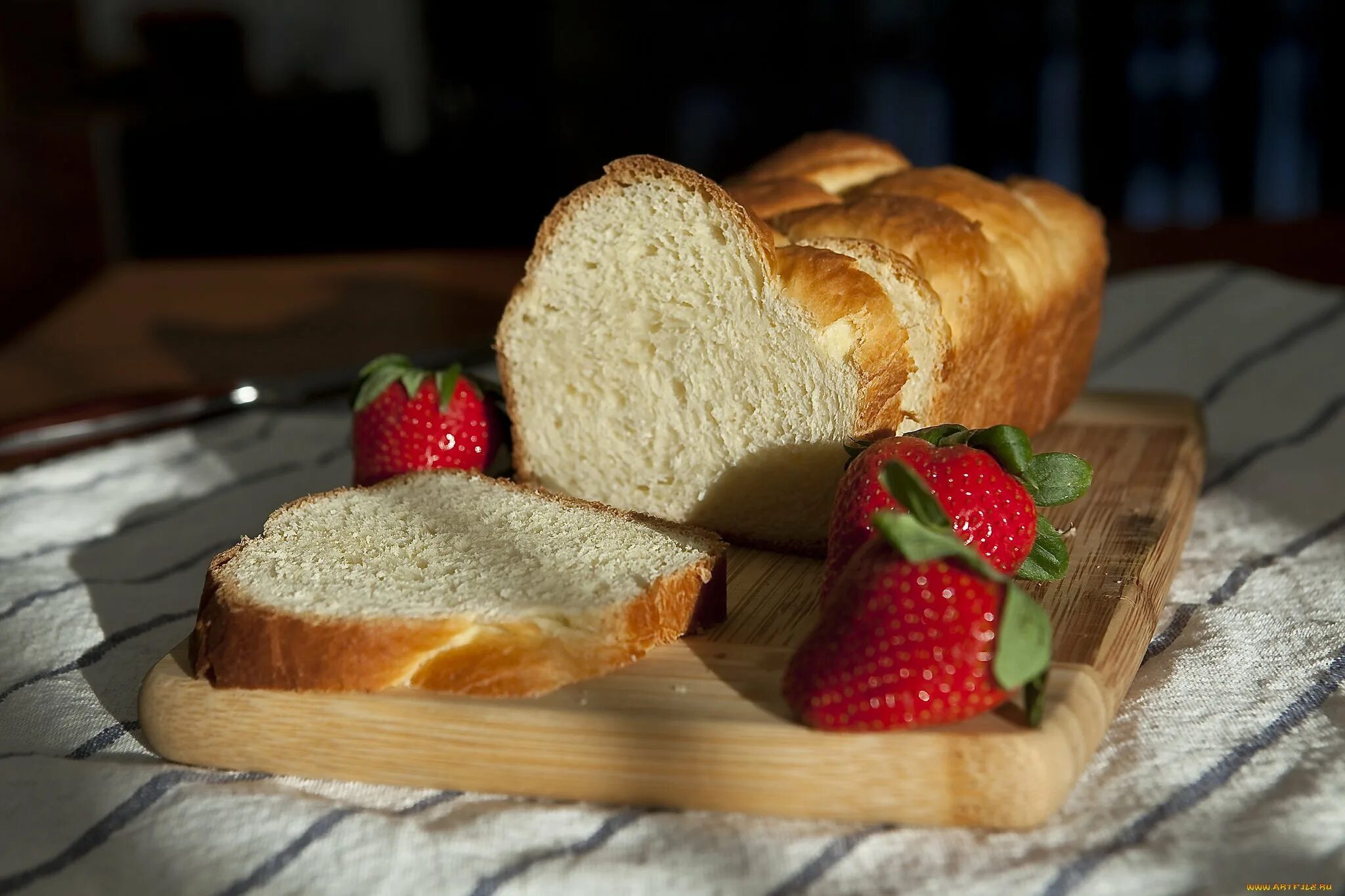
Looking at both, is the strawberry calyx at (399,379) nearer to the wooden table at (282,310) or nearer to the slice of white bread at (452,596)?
the slice of white bread at (452,596)

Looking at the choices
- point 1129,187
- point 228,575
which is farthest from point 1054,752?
point 1129,187

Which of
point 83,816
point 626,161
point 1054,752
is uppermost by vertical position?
point 626,161

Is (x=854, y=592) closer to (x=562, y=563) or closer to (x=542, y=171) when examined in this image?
(x=562, y=563)

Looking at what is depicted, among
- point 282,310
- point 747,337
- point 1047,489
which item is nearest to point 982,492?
point 1047,489

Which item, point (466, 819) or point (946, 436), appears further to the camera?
point (946, 436)

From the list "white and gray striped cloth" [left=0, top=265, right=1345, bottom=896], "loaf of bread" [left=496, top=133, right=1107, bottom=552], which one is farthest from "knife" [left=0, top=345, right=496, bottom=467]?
"loaf of bread" [left=496, top=133, right=1107, bottom=552]

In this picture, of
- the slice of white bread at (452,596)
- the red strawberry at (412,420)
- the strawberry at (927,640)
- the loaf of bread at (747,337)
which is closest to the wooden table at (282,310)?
the red strawberry at (412,420)
